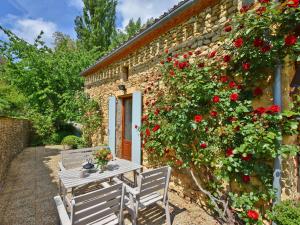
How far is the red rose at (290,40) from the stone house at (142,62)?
1.28ft

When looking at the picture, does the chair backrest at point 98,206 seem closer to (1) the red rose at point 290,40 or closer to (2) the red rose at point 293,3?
(1) the red rose at point 290,40

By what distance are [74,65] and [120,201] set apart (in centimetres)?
965

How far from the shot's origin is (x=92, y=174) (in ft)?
9.93

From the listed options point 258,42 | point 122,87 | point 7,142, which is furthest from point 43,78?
point 258,42

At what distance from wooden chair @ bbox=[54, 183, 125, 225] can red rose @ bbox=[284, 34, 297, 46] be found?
8.22ft

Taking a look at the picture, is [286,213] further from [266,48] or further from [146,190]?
[266,48]

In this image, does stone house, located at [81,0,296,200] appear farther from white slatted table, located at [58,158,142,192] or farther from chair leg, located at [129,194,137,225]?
chair leg, located at [129,194,137,225]

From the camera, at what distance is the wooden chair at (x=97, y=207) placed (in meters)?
1.88

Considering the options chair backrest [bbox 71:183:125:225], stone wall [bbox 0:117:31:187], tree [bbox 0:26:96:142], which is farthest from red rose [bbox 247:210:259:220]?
tree [bbox 0:26:96:142]

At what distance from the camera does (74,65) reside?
1026 cm

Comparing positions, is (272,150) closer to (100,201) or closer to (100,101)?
(100,201)


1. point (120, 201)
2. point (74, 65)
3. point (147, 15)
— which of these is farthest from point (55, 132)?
point (147, 15)

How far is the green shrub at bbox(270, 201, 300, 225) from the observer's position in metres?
1.90

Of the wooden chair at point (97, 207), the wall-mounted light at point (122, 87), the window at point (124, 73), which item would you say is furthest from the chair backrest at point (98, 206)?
the window at point (124, 73)
